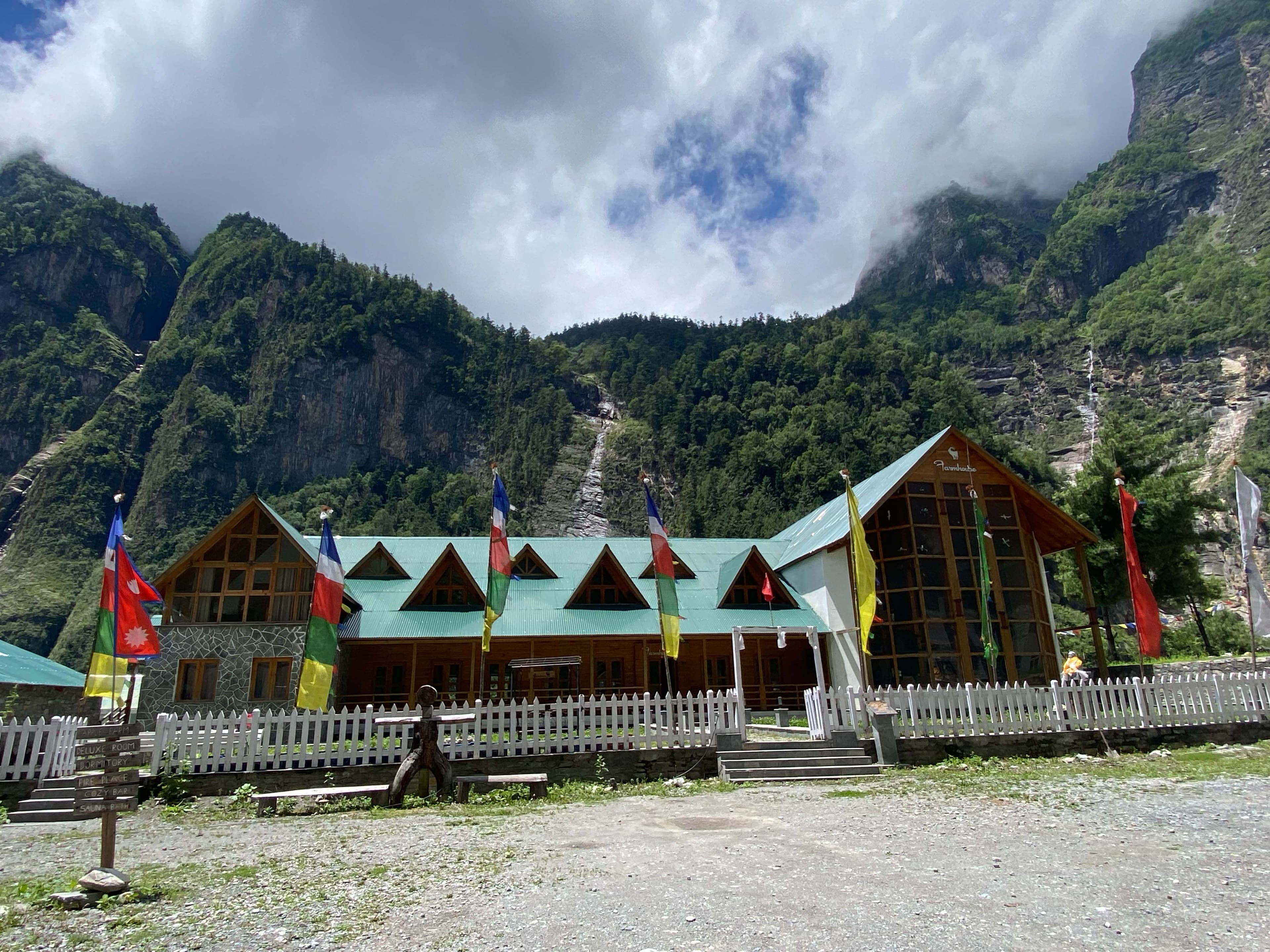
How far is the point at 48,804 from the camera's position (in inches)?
535

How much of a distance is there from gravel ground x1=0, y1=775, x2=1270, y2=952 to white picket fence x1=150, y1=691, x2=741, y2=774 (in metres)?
2.91

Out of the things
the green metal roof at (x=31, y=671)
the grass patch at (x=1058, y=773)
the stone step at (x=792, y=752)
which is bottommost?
the grass patch at (x=1058, y=773)

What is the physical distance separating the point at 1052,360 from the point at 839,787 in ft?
442

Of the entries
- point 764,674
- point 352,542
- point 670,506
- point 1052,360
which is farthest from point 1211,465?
point 352,542

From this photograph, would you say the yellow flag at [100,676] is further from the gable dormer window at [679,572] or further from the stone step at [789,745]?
the gable dormer window at [679,572]

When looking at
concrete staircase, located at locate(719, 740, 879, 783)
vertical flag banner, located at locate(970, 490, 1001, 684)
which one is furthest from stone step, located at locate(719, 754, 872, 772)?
vertical flag banner, located at locate(970, 490, 1001, 684)

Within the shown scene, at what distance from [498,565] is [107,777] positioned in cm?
877

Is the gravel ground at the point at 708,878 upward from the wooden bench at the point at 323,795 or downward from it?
downward

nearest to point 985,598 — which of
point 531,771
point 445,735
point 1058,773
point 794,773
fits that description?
point 1058,773

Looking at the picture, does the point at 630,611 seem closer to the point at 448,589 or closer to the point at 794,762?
the point at 448,589

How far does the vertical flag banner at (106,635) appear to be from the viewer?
55.1 feet

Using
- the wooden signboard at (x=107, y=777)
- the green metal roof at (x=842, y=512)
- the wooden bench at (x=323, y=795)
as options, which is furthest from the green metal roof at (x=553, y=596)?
the wooden signboard at (x=107, y=777)

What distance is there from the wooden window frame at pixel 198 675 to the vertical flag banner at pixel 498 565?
10067 mm

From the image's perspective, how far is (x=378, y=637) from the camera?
76.6ft
